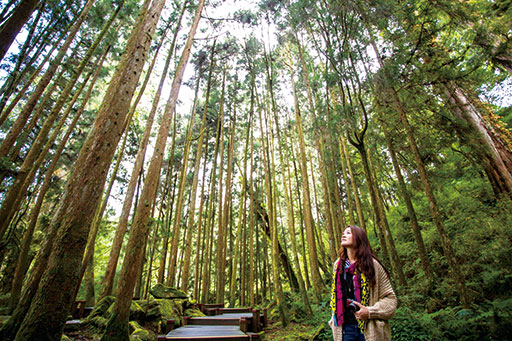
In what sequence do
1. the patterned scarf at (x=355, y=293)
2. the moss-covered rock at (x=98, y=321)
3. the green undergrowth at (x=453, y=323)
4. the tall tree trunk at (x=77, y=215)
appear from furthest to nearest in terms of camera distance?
the moss-covered rock at (x=98, y=321), the green undergrowth at (x=453, y=323), the tall tree trunk at (x=77, y=215), the patterned scarf at (x=355, y=293)

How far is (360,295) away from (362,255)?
282mm

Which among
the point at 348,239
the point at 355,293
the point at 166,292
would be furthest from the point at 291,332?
the point at 348,239

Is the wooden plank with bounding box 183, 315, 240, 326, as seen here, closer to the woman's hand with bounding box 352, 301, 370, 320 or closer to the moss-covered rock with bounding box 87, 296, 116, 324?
the moss-covered rock with bounding box 87, 296, 116, 324

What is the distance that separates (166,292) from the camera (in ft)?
21.4

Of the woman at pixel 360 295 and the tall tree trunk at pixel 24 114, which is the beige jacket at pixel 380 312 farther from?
the tall tree trunk at pixel 24 114

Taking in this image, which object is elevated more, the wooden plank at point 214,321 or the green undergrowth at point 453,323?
the green undergrowth at point 453,323

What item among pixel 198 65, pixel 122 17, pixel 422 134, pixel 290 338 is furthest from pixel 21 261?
pixel 422 134

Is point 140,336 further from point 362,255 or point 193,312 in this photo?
point 362,255

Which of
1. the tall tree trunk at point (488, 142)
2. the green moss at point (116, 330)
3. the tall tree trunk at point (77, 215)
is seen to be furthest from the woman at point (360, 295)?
the tall tree trunk at point (488, 142)

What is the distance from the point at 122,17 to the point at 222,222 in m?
7.85

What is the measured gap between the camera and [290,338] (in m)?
4.37

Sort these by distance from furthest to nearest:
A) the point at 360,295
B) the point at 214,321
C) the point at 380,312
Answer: the point at 214,321 < the point at 360,295 < the point at 380,312

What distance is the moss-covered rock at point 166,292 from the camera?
6325mm

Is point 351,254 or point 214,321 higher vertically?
point 351,254
